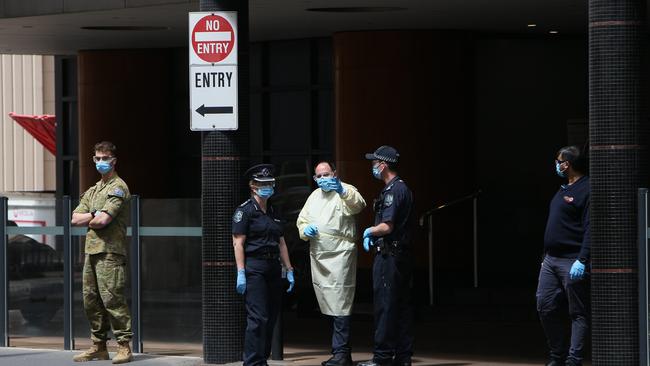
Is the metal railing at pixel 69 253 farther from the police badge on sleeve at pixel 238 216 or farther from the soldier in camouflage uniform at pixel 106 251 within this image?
the police badge on sleeve at pixel 238 216

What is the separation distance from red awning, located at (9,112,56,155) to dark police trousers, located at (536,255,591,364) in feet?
75.7

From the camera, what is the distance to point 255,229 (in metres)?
11.4

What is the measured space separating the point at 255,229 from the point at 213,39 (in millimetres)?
1995

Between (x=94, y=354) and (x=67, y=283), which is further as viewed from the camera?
(x=67, y=283)

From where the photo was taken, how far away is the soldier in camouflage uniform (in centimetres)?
1277

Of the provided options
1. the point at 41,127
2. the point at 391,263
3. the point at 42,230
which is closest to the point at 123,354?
the point at 42,230

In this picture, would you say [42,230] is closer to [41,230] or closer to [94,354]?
[41,230]

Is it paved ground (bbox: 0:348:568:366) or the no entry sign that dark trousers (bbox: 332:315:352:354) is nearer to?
paved ground (bbox: 0:348:568:366)

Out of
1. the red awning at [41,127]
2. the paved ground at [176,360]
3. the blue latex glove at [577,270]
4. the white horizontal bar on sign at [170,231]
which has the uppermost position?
the red awning at [41,127]

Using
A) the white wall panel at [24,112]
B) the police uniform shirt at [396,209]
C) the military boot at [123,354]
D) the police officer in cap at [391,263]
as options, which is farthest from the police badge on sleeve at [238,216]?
the white wall panel at [24,112]

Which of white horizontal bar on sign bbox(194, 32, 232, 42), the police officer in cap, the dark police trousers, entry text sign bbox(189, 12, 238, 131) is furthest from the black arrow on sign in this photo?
the dark police trousers

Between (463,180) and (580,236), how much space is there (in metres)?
8.18

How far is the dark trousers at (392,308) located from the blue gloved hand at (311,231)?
1.89 feet

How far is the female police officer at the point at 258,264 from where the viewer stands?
1130cm
